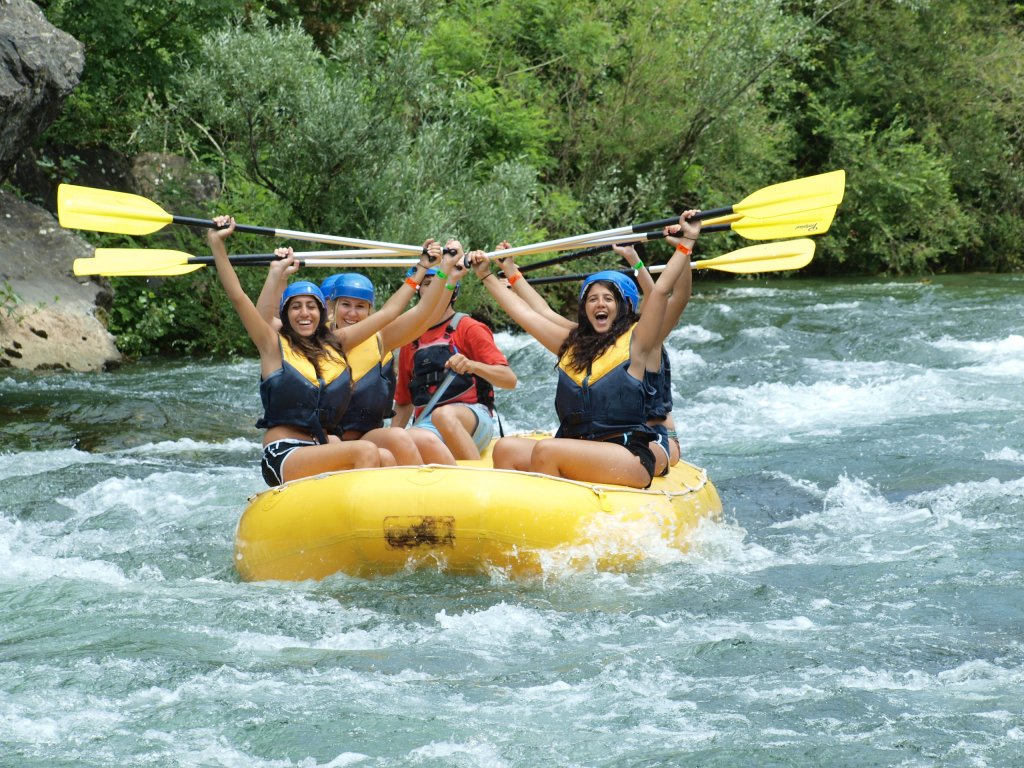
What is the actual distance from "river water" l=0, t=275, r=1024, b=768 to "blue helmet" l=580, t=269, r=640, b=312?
3.36 ft

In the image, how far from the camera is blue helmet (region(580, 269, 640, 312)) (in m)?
5.11

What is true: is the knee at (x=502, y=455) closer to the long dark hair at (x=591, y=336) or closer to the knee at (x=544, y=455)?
the knee at (x=544, y=455)

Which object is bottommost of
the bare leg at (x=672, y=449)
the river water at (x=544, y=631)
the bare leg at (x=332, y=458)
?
the river water at (x=544, y=631)

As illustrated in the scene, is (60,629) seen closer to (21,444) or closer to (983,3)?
(21,444)

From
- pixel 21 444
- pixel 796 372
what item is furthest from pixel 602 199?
pixel 21 444

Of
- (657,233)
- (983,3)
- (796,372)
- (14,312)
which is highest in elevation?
(983,3)

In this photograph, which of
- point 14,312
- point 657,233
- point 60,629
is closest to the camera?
point 60,629

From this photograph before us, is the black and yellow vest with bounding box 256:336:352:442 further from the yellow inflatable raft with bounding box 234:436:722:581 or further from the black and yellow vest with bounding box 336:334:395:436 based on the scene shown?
the yellow inflatable raft with bounding box 234:436:722:581

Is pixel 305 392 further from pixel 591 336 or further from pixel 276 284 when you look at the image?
pixel 591 336

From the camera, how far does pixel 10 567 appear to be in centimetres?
509

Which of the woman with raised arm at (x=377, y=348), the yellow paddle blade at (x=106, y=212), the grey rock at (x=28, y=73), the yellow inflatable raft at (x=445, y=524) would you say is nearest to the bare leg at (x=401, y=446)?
the woman with raised arm at (x=377, y=348)

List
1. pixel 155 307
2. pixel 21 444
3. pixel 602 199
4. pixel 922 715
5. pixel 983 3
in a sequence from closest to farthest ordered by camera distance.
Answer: pixel 922 715
pixel 21 444
pixel 155 307
pixel 602 199
pixel 983 3

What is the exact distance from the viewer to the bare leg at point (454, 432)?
5.48m

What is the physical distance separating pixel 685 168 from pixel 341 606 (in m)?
13.0
